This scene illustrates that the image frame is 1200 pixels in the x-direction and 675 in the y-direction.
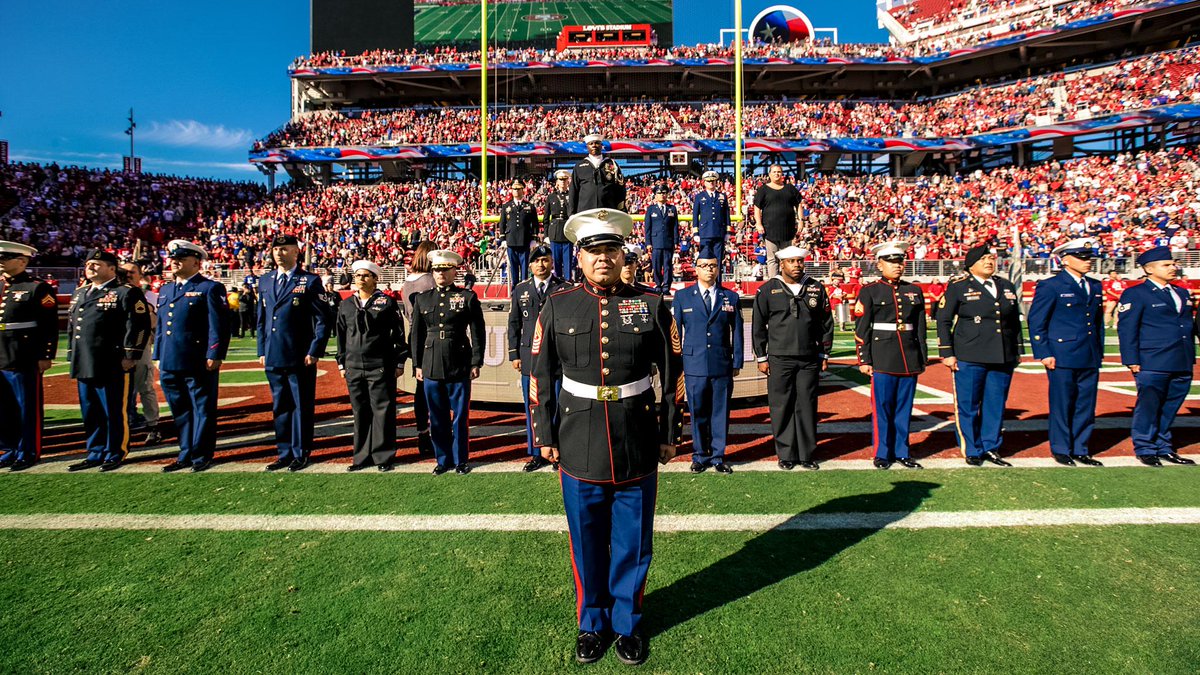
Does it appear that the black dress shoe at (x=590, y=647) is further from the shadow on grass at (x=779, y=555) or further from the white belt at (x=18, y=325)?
the white belt at (x=18, y=325)

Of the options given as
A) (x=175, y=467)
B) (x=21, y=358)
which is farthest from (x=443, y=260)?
(x=21, y=358)

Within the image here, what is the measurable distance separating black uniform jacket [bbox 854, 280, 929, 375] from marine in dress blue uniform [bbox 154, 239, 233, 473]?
6.19 m

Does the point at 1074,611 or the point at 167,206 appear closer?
the point at 1074,611

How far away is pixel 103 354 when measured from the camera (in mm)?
5887

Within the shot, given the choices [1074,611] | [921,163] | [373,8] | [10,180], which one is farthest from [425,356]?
[373,8]

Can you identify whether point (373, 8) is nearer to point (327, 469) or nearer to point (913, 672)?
point (327, 469)

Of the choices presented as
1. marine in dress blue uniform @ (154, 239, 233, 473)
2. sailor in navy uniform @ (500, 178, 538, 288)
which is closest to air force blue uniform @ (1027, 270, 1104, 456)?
sailor in navy uniform @ (500, 178, 538, 288)

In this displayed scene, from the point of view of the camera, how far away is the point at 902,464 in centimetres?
579

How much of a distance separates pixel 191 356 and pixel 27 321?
1.70 metres

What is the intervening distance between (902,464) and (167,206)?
45.1 meters

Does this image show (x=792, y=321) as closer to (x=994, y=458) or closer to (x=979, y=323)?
(x=979, y=323)

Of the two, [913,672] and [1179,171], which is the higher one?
[1179,171]

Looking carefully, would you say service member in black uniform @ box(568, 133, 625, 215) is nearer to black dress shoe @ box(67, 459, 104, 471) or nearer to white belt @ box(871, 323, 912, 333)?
white belt @ box(871, 323, 912, 333)

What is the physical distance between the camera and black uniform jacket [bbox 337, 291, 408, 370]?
5.87 m
